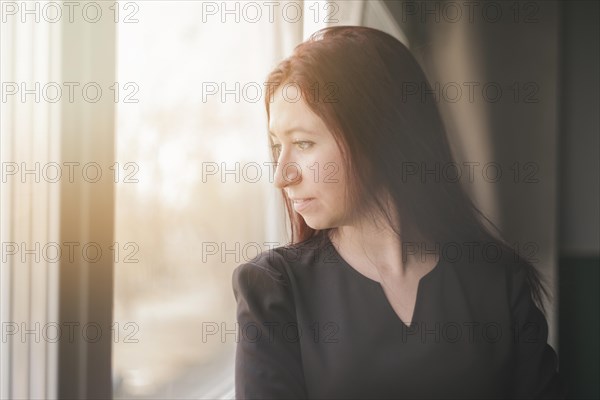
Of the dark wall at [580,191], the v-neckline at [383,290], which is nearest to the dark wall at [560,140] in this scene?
the dark wall at [580,191]

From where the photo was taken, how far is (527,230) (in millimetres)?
894

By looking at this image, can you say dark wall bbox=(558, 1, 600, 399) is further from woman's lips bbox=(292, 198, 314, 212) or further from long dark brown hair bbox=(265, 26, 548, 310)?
woman's lips bbox=(292, 198, 314, 212)

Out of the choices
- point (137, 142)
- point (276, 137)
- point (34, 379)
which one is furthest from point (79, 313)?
point (276, 137)

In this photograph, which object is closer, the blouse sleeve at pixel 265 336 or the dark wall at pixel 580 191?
the blouse sleeve at pixel 265 336

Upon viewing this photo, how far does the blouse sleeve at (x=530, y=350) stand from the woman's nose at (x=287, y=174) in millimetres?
375

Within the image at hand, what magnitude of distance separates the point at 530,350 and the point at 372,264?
0.93ft

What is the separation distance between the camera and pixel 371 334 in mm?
838

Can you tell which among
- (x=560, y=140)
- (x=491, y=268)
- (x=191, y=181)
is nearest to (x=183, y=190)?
(x=191, y=181)

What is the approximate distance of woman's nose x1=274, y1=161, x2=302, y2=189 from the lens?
845 millimetres

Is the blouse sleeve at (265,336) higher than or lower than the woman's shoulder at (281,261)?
lower

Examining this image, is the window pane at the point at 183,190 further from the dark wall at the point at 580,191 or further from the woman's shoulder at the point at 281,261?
the dark wall at the point at 580,191

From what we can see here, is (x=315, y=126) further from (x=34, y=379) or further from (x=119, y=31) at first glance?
(x=34, y=379)

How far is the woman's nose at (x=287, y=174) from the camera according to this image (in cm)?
84

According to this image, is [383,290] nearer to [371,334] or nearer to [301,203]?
[371,334]
